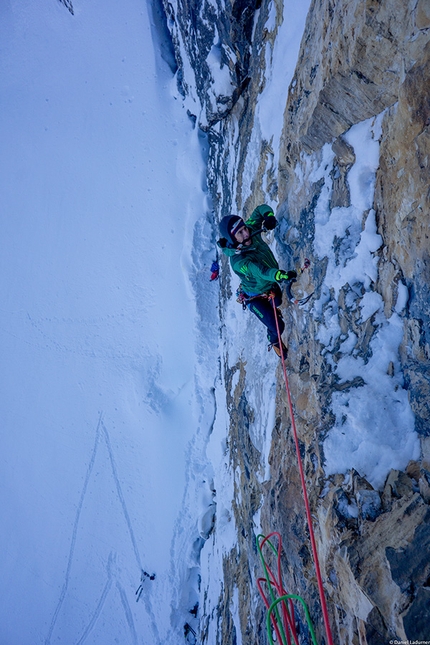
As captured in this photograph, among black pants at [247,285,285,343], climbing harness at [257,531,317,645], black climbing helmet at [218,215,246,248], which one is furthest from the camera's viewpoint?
black pants at [247,285,285,343]

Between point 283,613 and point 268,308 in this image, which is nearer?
point 283,613

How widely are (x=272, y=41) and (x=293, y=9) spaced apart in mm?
677

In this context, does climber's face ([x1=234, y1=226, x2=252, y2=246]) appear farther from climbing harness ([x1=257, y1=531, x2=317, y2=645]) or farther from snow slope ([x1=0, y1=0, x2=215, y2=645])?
snow slope ([x1=0, y1=0, x2=215, y2=645])

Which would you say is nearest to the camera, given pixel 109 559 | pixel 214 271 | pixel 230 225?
pixel 230 225

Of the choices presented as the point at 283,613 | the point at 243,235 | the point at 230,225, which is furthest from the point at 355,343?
the point at 283,613

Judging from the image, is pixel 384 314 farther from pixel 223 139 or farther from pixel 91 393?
pixel 91 393

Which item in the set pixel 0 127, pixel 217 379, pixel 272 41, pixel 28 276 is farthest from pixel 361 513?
pixel 0 127

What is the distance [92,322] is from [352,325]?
6968 millimetres

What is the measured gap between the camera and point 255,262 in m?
3.65

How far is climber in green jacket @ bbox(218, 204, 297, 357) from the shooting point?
3549 millimetres

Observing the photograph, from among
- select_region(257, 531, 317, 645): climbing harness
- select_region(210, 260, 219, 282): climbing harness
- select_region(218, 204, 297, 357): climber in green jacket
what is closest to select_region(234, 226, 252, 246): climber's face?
select_region(218, 204, 297, 357): climber in green jacket

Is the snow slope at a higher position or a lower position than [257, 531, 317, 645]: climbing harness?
higher

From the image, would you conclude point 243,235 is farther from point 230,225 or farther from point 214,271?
point 214,271

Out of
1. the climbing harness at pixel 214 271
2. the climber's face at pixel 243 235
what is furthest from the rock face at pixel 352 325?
the climbing harness at pixel 214 271
